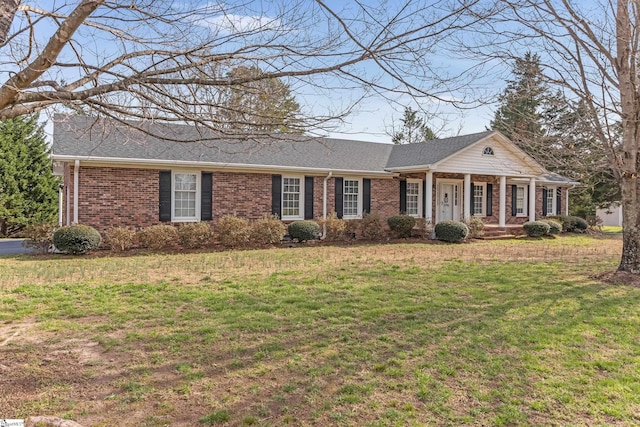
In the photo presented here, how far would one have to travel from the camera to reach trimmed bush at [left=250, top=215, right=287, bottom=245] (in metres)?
14.5

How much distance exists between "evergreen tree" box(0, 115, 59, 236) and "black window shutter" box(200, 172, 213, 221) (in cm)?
964

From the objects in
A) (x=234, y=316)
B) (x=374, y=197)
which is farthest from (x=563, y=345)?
(x=374, y=197)

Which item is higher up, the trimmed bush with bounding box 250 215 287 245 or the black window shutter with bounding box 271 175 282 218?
the black window shutter with bounding box 271 175 282 218

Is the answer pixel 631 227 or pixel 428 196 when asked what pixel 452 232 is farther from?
pixel 631 227

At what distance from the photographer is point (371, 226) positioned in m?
16.7

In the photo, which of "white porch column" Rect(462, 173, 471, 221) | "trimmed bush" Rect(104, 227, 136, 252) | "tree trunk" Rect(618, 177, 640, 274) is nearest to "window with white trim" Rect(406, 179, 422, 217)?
"white porch column" Rect(462, 173, 471, 221)

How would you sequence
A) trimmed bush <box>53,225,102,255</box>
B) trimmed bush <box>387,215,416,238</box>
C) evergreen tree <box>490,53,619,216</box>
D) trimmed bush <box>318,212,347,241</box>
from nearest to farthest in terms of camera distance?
evergreen tree <box>490,53,619,216</box> → trimmed bush <box>53,225,102,255</box> → trimmed bush <box>318,212,347,241</box> → trimmed bush <box>387,215,416,238</box>

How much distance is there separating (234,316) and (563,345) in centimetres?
400

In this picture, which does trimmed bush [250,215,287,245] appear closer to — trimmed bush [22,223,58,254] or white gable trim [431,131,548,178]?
trimmed bush [22,223,58,254]

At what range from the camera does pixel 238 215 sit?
1542 centimetres

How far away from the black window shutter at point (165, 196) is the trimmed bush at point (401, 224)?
322 inches

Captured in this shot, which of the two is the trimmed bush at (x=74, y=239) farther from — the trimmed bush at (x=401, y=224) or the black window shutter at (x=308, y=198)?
the trimmed bush at (x=401, y=224)

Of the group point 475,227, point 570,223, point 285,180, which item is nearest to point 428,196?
point 475,227

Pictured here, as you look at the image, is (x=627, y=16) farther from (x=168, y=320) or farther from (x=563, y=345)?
(x=168, y=320)
